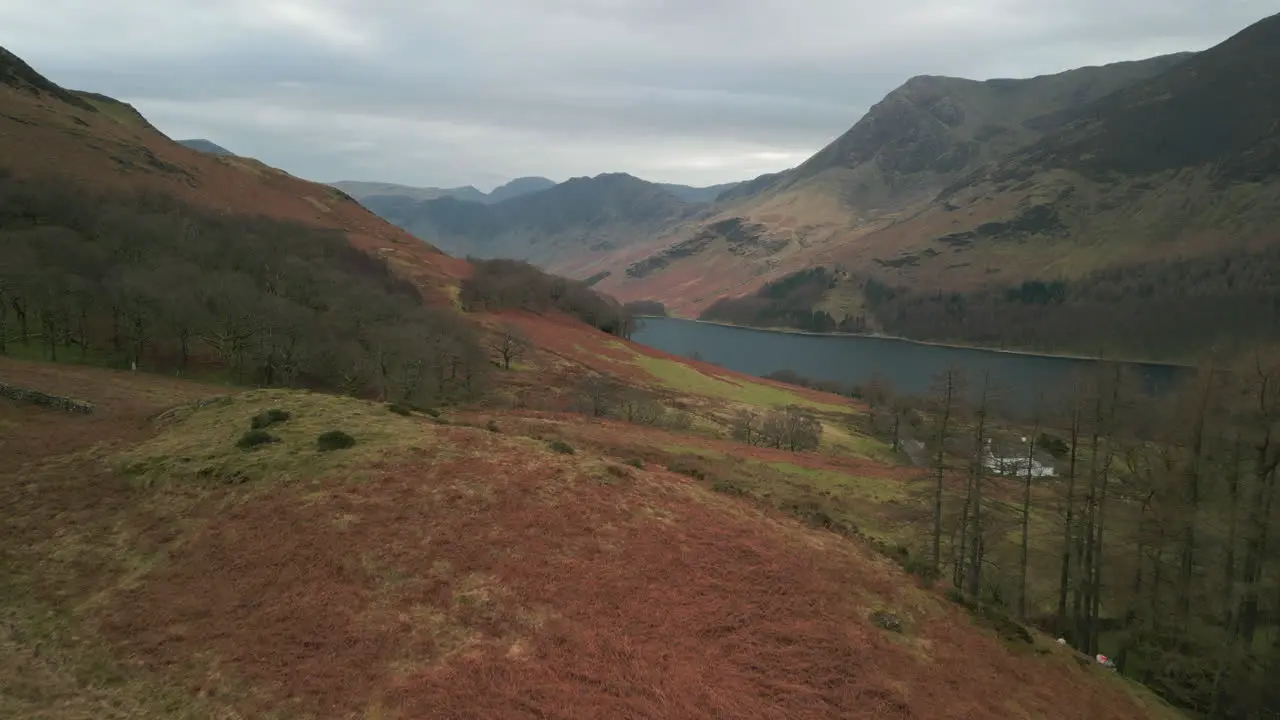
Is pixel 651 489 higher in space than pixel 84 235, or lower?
lower

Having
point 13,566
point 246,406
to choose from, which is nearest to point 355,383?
point 246,406

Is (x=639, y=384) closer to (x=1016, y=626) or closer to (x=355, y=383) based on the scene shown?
(x=355, y=383)

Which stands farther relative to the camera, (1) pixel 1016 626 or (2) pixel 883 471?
(2) pixel 883 471

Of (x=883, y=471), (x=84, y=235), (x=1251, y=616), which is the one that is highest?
(x=84, y=235)

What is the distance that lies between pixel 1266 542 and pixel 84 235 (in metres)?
95.7

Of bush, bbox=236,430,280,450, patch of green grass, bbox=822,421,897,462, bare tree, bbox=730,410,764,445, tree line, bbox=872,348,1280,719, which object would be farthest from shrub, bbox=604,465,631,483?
patch of green grass, bbox=822,421,897,462

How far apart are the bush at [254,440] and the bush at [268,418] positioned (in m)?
1.05

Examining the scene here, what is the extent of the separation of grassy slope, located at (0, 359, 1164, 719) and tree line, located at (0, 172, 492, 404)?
31.2 m

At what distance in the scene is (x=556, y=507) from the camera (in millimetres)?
23094

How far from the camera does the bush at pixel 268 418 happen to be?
27.2 m

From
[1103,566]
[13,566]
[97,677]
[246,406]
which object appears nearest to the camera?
[97,677]

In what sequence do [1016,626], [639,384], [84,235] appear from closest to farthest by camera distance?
[1016,626] → [84,235] → [639,384]

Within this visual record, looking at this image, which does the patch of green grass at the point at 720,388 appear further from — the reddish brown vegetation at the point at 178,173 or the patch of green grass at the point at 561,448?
the patch of green grass at the point at 561,448

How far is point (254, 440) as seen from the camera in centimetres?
2559
